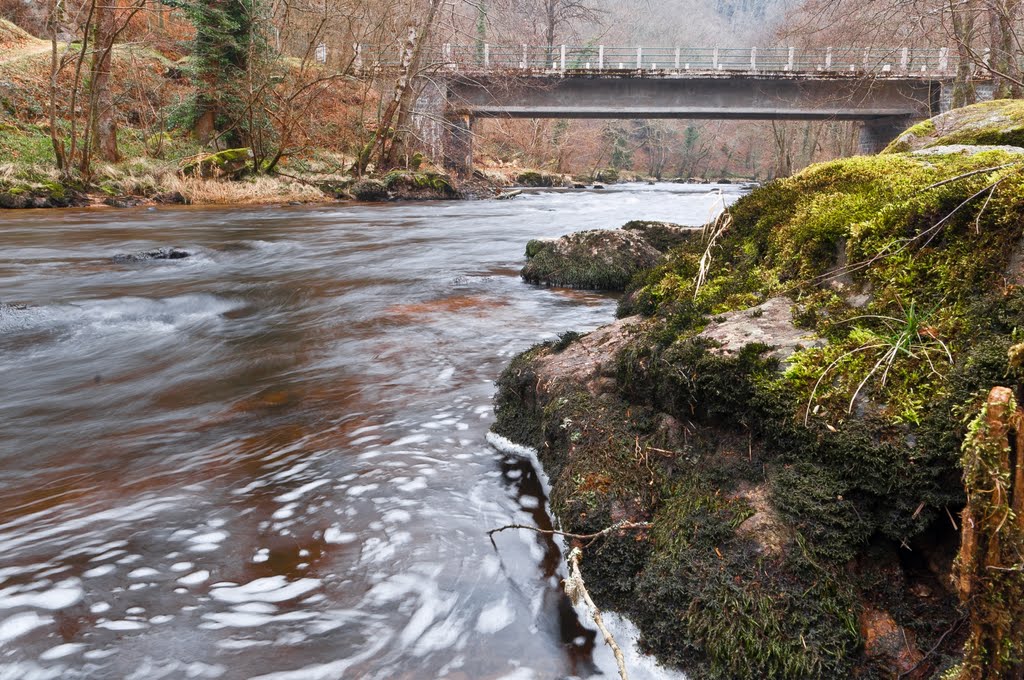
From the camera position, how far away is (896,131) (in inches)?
1175

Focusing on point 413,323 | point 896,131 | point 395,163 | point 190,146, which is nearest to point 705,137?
point 896,131

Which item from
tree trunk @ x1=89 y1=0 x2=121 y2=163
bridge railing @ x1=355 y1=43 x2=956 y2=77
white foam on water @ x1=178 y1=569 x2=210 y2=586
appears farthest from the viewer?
bridge railing @ x1=355 y1=43 x2=956 y2=77

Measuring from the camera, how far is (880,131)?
101 ft

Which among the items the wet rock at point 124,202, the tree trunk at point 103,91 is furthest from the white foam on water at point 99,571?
the tree trunk at point 103,91

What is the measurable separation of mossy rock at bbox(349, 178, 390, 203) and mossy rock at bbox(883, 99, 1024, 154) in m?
19.4

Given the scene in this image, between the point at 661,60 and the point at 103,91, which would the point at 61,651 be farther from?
the point at 661,60

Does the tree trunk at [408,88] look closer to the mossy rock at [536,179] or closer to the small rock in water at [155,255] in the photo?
the small rock in water at [155,255]

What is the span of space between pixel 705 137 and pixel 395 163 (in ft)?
191

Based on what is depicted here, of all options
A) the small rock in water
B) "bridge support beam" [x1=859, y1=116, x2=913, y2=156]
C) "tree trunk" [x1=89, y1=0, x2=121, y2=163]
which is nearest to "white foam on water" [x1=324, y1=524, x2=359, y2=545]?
the small rock in water

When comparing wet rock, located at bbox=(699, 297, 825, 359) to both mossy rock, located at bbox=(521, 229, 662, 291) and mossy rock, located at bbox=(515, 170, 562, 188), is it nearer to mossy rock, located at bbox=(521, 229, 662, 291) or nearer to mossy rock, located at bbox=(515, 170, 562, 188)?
mossy rock, located at bbox=(521, 229, 662, 291)

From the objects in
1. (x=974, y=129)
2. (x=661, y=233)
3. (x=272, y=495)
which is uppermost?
(x=974, y=129)

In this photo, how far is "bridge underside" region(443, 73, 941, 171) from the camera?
1164 inches

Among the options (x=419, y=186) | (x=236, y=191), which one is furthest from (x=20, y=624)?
(x=419, y=186)

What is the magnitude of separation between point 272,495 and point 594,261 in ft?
18.6
